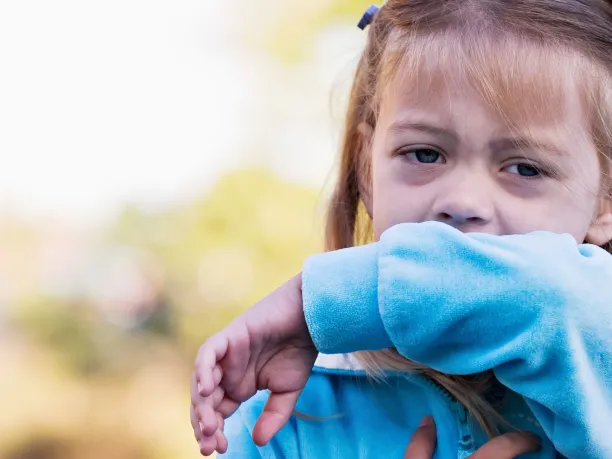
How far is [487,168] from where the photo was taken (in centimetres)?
127

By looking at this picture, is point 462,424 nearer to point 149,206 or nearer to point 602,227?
point 602,227

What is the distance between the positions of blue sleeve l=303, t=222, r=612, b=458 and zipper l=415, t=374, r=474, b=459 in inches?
8.8

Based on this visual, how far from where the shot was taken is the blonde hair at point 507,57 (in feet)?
4.19

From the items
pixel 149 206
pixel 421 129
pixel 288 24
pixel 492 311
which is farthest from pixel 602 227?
pixel 288 24

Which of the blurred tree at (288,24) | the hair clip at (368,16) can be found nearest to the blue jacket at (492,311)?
the hair clip at (368,16)

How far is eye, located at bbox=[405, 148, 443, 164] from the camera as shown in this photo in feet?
4.31

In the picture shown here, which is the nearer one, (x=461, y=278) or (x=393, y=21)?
(x=461, y=278)

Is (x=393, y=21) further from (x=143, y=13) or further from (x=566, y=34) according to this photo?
(x=143, y=13)

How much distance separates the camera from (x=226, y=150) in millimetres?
4191

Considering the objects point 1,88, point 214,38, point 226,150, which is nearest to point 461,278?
point 226,150

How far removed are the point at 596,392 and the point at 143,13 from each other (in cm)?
394

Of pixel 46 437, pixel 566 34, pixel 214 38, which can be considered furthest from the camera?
pixel 214 38

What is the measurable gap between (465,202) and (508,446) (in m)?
0.34

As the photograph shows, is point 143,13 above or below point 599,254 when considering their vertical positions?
above
